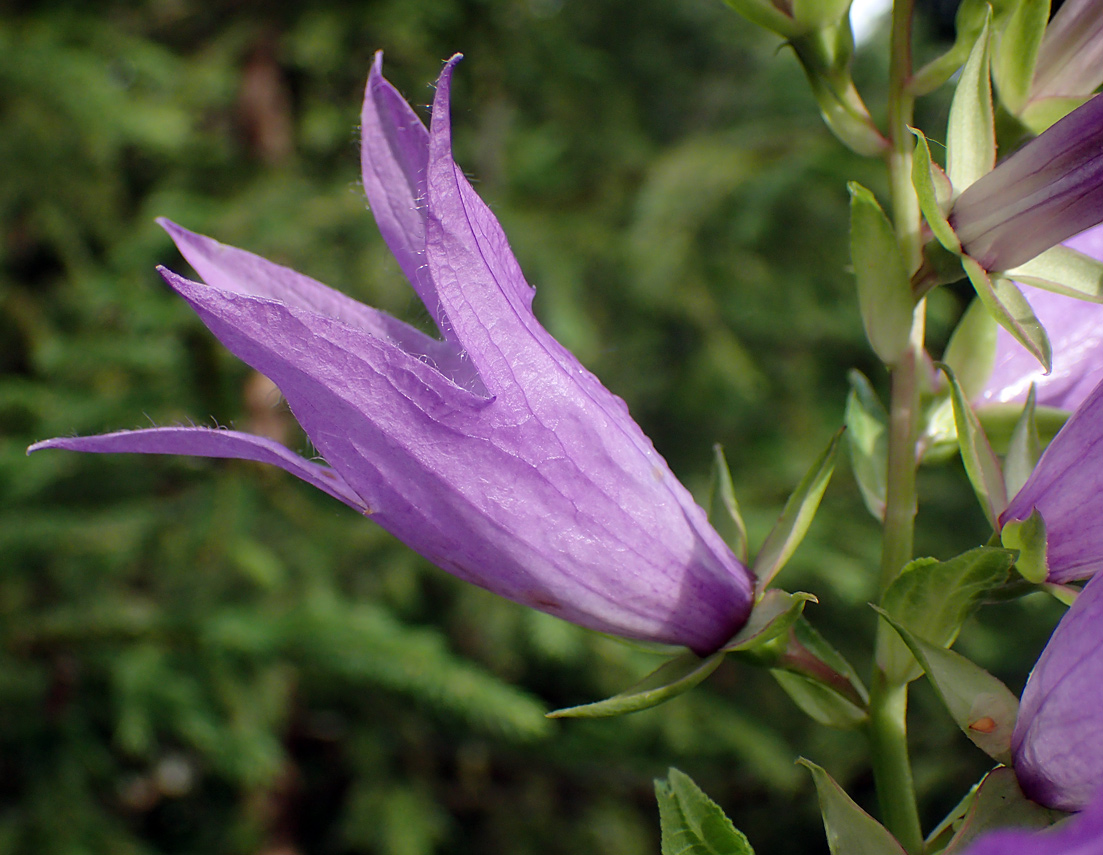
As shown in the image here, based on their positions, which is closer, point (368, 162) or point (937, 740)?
point (368, 162)

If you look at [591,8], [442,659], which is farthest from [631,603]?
[591,8]

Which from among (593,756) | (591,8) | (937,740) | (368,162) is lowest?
(593,756)

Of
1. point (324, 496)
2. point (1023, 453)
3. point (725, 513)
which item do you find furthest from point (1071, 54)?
point (324, 496)

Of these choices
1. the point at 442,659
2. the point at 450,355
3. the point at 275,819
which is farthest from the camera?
the point at 275,819

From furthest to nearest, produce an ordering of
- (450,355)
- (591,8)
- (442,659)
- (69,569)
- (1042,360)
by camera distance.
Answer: (591,8)
(69,569)
(442,659)
(450,355)
(1042,360)

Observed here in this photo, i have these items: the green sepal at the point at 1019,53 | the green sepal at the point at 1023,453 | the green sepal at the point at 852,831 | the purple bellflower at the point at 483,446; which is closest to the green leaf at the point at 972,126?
the green sepal at the point at 1019,53

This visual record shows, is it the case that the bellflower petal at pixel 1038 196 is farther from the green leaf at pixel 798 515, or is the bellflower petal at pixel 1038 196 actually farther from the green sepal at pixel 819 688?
the green sepal at pixel 819 688

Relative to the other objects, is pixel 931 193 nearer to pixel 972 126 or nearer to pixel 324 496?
pixel 972 126

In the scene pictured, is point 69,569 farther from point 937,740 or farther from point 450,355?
point 937,740
